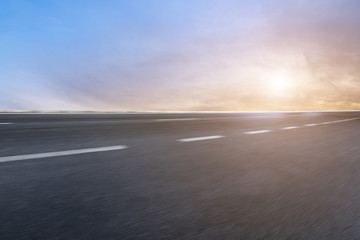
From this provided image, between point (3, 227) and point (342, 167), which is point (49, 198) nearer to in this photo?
point (3, 227)

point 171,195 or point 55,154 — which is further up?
point 55,154

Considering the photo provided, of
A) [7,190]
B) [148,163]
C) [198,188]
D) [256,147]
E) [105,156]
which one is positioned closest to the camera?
[7,190]

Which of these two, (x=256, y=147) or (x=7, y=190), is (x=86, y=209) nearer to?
(x=7, y=190)

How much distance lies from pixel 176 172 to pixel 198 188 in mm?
572

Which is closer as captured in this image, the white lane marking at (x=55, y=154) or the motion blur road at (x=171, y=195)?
the motion blur road at (x=171, y=195)

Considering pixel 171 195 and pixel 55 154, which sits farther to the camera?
pixel 55 154

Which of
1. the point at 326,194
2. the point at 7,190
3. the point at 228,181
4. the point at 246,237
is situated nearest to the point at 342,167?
the point at 326,194

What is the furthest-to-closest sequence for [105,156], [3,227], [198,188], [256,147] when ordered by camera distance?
[256,147] < [105,156] < [198,188] < [3,227]

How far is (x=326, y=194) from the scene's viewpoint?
245 cm

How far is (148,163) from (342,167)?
2.18 m

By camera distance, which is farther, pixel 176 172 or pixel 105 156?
pixel 105 156

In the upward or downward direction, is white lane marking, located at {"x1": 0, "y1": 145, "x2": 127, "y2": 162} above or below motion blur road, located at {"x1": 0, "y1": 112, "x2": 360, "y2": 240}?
above

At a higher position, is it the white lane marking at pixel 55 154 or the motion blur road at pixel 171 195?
the white lane marking at pixel 55 154

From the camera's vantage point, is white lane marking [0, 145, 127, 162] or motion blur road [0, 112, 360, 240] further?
white lane marking [0, 145, 127, 162]
